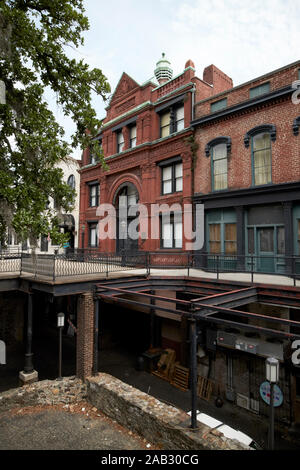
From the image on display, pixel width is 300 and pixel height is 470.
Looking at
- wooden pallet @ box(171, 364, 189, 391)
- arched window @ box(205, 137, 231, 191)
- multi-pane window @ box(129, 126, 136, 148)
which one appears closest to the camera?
wooden pallet @ box(171, 364, 189, 391)

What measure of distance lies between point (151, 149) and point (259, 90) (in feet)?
25.1

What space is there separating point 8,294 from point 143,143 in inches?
545

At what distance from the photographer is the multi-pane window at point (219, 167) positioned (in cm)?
1564

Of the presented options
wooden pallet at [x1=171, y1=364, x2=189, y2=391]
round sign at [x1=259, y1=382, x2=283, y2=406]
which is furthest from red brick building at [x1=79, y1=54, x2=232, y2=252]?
round sign at [x1=259, y1=382, x2=283, y2=406]

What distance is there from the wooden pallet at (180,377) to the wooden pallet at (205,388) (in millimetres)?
611

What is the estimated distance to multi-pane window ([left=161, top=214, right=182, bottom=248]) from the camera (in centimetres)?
1753

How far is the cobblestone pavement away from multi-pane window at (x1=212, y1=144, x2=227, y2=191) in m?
12.3

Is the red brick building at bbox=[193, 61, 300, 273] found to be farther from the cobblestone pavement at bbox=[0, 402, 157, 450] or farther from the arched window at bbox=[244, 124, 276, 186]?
the cobblestone pavement at bbox=[0, 402, 157, 450]

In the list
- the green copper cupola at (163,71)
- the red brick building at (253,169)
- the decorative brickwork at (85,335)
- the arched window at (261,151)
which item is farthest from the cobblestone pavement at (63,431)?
the green copper cupola at (163,71)

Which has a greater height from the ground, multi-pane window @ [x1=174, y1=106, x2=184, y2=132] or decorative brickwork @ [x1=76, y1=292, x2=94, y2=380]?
multi-pane window @ [x1=174, y1=106, x2=184, y2=132]

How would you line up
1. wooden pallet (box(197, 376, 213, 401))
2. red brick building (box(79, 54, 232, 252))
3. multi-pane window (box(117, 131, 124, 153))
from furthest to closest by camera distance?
1. multi-pane window (box(117, 131, 124, 153))
2. red brick building (box(79, 54, 232, 252))
3. wooden pallet (box(197, 376, 213, 401))

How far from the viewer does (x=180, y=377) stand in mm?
13719
